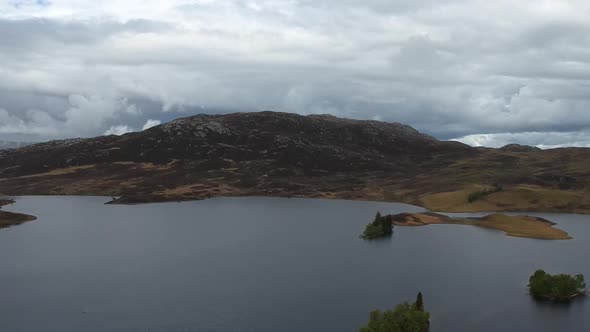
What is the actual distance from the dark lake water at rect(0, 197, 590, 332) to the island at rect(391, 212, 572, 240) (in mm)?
5707

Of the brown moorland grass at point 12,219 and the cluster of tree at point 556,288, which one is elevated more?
the brown moorland grass at point 12,219

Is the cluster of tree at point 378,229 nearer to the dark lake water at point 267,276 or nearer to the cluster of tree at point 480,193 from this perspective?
the dark lake water at point 267,276

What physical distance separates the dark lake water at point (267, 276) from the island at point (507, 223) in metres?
5.71

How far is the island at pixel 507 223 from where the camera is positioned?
132 metres

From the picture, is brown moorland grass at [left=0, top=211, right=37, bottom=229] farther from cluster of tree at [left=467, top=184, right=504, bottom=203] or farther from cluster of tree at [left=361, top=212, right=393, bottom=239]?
cluster of tree at [left=467, top=184, right=504, bottom=203]

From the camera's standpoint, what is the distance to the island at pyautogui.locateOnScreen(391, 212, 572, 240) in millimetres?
132300

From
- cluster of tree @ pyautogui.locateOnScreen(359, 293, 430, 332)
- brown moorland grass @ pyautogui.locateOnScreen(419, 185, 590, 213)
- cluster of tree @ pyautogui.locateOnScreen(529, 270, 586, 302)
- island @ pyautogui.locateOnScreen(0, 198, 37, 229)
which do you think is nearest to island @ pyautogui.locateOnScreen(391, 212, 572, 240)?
brown moorland grass @ pyautogui.locateOnScreen(419, 185, 590, 213)

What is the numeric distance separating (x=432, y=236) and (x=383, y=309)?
62716 millimetres

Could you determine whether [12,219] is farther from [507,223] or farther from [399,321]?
[507,223]

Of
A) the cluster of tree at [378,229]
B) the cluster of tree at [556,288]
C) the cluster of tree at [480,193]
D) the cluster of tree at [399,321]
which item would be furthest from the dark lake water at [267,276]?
the cluster of tree at [480,193]

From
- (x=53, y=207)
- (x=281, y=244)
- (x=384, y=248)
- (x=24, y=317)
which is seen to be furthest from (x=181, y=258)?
(x=53, y=207)

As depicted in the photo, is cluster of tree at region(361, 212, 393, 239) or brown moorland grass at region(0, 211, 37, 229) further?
brown moorland grass at region(0, 211, 37, 229)

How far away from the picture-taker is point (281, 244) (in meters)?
117

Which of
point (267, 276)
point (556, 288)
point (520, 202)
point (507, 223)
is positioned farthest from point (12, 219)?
point (520, 202)
